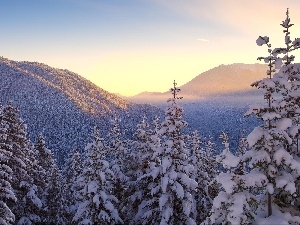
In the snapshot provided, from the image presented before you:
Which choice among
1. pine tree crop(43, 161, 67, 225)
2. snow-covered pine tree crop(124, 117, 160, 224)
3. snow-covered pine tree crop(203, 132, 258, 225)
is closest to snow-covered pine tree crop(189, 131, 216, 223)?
snow-covered pine tree crop(124, 117, 160, 224)

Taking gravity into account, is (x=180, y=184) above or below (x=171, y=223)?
above

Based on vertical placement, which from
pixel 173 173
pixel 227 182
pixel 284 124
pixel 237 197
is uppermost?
pixel 284 124

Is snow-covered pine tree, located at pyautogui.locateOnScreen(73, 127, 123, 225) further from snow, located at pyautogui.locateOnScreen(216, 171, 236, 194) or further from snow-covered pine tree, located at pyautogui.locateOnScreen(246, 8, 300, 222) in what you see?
snow-covered pine tree, located at pyautogui.locateOnScreen(246, 8, 300, 222)

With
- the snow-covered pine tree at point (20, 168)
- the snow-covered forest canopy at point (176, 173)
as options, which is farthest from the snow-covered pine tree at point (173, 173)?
the snow-covered pine tree at point (20, 168)

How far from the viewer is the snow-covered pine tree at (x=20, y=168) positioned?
26969 millimetres

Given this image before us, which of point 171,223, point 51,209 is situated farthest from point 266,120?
point 51,209

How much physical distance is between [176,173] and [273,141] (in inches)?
423

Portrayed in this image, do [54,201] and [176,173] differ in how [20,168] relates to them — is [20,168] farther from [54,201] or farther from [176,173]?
[176,173]

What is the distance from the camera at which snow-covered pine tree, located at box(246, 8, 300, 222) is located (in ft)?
32.6

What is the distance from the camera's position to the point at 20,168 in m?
26.8

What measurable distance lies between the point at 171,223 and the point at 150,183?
3180 mm

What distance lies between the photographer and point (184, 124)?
68.0ft

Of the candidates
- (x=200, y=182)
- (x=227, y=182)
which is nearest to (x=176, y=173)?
(x=200, y=182)

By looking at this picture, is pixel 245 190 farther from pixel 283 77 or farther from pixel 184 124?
pixel 184 124
